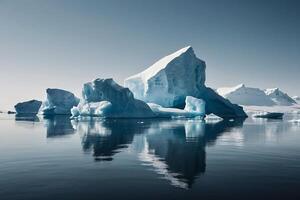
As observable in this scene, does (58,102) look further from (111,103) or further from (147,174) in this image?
(147,174)

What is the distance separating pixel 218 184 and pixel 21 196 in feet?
21.8

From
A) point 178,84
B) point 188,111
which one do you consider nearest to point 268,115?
point 178,84

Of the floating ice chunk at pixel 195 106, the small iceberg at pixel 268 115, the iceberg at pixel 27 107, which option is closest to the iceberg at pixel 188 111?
the floating ice chunk at pixel 195 106

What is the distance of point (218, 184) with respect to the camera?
10.6 m

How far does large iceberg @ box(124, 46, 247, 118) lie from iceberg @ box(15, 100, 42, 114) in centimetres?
4625

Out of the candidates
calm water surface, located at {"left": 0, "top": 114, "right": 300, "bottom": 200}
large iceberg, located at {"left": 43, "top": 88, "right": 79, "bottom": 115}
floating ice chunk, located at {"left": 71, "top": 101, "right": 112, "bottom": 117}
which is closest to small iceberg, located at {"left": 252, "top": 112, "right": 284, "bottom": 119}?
floating ice chunk, located at {"left": 71, "top": 101, "right": 112, "bottom": 117}

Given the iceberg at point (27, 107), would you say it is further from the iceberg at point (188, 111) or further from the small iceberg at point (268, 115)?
the small iceberg at point (268, 115)

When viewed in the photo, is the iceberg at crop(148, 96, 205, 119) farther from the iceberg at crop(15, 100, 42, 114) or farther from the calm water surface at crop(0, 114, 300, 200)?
the iceberg at crop(15, 100, 42, 114)

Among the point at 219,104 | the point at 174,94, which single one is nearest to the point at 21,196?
the point at 174,94

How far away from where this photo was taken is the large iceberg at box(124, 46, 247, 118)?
7619 cm

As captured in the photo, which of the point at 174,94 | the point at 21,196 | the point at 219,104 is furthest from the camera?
the point at 219,104

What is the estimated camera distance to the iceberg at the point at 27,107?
106150mm

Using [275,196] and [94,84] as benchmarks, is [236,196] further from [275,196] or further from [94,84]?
[94,84]

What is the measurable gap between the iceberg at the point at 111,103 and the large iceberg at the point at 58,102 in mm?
22327
